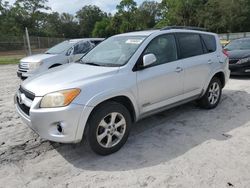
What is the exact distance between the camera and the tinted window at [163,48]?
4.55 metres

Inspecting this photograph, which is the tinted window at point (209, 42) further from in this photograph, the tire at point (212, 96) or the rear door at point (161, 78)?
the rear door at point (161, 78)

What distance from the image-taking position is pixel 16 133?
475 cm

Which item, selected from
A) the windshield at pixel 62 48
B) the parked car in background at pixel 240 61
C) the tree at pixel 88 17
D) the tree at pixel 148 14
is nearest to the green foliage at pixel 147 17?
the tree at pixel 148 14

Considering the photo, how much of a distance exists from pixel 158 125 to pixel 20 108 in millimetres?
2383

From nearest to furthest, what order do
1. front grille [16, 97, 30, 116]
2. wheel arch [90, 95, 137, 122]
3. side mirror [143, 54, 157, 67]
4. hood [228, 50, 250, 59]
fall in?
front grille [16, 97, 30, 116], wheel arch [90, 95, 137, 122], side mirror [143, 54, 157, 67], hood [228, 50, 250, 59]

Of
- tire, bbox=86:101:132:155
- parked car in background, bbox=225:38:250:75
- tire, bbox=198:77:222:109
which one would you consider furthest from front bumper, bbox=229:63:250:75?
tire, bbox=86:101:132:155

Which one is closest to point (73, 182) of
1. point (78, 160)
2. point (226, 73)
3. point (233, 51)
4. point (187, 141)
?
point (78, 160)

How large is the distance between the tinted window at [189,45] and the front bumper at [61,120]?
7.85 feet

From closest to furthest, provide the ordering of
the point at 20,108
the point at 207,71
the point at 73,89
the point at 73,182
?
the point at 73,182
the point at 73,89
the point at 20,108
the point at 207,71

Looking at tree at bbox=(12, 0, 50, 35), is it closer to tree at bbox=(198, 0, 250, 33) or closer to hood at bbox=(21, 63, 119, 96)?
tree at bbox=(198, 0, 250, 33)

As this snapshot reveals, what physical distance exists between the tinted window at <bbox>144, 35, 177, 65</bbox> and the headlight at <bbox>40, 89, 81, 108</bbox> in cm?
149

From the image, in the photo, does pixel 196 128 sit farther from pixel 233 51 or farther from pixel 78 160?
pixel 233 51

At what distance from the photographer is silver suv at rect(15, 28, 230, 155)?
11.6 ft

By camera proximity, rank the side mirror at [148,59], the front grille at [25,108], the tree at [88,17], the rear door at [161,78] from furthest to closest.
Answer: the tree at [88,17] < the rear door at [161,78] < the side mirror at [148,59] < the front grille at [25,108]
